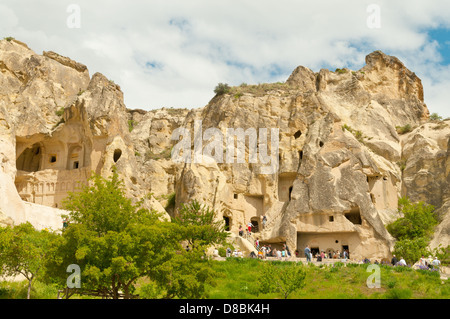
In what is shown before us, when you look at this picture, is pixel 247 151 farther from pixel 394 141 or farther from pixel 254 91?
pixel 394 141

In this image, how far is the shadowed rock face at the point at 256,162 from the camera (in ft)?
110

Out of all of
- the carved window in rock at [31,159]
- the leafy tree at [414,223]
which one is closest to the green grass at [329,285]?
the leafy tree at [414,223]

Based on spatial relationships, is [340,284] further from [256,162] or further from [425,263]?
[256,162]

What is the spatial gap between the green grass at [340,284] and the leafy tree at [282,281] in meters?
0.30

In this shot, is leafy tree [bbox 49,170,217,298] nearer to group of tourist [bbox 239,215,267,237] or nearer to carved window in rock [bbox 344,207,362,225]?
group of tourist [bbox 239,215,267,237]

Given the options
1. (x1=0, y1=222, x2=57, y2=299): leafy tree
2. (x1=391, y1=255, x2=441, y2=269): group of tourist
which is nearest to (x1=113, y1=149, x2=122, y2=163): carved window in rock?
(x1=0, y1=222, x2=57, y2=299): leafy tree

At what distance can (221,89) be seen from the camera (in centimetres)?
4331

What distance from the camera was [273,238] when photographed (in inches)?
1352

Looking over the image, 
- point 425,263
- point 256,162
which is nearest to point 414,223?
point 425,263

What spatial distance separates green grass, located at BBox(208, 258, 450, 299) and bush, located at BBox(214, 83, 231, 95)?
74.6ft

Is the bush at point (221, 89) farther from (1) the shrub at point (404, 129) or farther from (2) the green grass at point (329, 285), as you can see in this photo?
(2) the green grass at point (329, 285)

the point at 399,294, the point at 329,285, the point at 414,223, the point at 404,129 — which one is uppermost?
the point at 404,129

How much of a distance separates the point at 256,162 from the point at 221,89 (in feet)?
31.4
